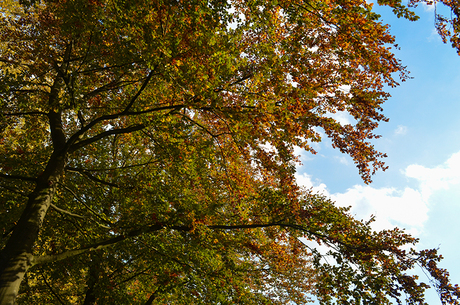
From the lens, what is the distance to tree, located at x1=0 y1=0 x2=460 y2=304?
5059 millimetres

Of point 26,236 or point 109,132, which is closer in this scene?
point 26,236

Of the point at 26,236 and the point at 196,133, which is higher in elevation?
the point at 196,133

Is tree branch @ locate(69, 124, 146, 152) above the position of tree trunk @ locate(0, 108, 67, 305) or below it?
above

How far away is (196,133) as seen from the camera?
7410mm

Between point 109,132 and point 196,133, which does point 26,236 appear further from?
point 196,133

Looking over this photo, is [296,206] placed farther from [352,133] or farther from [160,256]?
[160,256]

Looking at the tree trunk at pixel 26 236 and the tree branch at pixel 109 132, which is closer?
the tree trunk at pixel 26 236

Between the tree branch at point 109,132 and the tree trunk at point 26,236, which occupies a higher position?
the tree branch at point 109,132

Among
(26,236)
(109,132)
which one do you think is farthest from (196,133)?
(26,236)

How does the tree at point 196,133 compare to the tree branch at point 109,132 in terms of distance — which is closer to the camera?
the tree at point 196,133

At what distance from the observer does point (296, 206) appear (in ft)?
20.5

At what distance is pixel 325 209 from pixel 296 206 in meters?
1.35

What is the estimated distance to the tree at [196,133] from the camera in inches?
199

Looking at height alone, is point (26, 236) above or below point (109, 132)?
below
